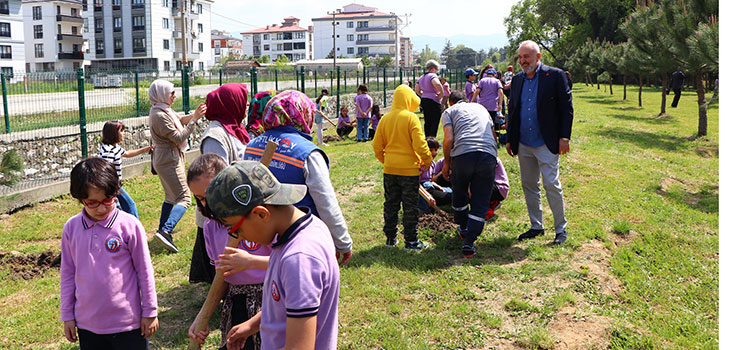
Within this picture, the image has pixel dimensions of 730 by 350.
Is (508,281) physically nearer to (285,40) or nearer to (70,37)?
(70,37)

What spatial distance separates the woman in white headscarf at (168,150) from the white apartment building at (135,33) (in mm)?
59430

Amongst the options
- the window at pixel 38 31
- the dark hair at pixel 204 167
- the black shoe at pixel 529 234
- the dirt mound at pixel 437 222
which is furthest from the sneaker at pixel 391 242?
the window at pixel 38 31

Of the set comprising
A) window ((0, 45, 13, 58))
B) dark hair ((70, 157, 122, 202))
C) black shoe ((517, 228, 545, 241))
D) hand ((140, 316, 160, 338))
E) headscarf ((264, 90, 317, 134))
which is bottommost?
black shoe ((517, 228, 545, 241))

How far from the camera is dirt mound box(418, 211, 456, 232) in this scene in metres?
6.96

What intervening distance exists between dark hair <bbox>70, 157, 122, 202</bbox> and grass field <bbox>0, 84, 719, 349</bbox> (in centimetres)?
171

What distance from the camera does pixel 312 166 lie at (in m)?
3.09

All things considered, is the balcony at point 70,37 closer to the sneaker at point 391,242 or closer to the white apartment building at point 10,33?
the white apartment building at point 10,33

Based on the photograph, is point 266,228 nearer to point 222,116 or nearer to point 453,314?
point 222,116

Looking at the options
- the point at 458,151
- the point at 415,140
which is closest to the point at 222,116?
the point at 415,140

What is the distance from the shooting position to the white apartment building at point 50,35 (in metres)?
66.3

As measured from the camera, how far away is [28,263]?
6.21m

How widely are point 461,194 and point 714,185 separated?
23.5 ft

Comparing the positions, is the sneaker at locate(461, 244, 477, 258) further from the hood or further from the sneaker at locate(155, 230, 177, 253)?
the sneaker at locate(155, 230, 177, 253)

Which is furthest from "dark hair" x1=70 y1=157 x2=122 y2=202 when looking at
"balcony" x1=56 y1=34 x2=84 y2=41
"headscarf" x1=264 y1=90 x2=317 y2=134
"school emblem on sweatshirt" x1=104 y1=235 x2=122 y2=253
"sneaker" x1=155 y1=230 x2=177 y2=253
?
"balcony" x1=56 y1=34 x2=84 y2=41
